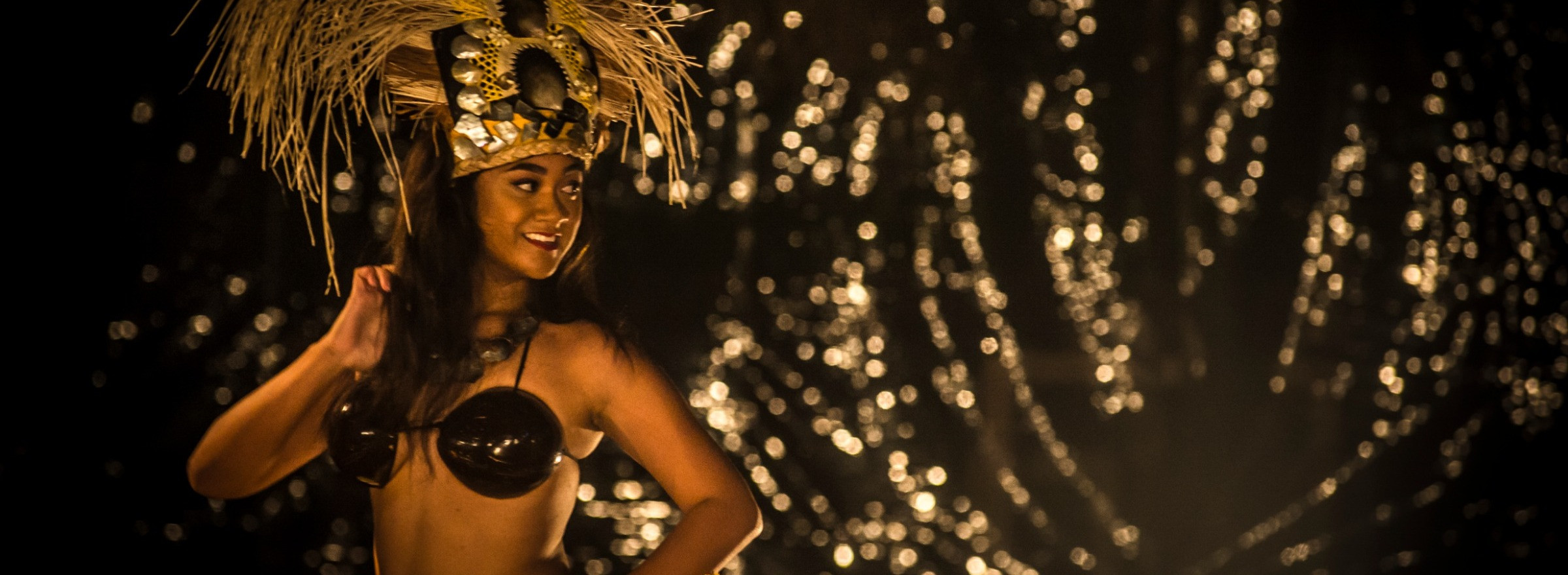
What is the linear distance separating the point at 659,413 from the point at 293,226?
2.41 ft

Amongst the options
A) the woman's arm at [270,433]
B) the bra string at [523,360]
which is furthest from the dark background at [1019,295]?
the bra string at [523,360]

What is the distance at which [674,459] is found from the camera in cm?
181

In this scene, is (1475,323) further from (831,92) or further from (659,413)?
(659,413)

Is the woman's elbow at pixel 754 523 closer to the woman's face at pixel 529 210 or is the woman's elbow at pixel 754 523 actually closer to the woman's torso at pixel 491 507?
the woman's torso at pixel 491 507

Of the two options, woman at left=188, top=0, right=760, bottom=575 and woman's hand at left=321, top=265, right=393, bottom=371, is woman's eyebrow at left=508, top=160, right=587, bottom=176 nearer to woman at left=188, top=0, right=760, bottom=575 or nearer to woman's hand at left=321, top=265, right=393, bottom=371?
woman at left=188, top=0, right=760, bottom=575

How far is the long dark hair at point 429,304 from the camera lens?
175cm

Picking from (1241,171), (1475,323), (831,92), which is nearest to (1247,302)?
(1241,171)

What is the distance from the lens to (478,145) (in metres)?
1.68

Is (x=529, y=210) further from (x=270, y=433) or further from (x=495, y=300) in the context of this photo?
(x=270, y=433)

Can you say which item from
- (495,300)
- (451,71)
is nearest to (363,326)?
(495,300)

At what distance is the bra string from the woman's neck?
4 centimetres

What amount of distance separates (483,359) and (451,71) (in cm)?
45

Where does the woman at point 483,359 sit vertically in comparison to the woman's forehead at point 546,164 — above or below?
below

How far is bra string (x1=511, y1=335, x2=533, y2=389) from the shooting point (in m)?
1.75
